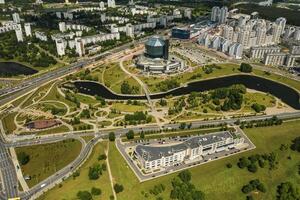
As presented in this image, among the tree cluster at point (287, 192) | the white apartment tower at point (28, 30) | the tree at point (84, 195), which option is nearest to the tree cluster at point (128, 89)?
the tree at point (84, 195)

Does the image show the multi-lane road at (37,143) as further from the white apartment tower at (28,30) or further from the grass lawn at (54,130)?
the white apartment tower at (28,30)

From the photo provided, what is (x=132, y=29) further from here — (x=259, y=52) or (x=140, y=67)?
(x=259, y=52)

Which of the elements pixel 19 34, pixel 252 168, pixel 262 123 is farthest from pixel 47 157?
pixel 19 34

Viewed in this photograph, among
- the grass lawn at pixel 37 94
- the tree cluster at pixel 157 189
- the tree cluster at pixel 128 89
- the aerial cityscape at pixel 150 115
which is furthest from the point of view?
the tree cluster at pixel 128 89

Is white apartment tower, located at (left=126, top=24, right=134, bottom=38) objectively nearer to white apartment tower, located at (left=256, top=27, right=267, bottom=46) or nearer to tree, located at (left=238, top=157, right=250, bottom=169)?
white apartment tower, located at (left=256, top=27, right=267, bottom=46)

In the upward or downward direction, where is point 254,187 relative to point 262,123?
downward

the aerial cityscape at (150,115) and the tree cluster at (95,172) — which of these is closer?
the tree cluster at (95,172)

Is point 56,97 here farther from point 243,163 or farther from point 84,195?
point 243,163
